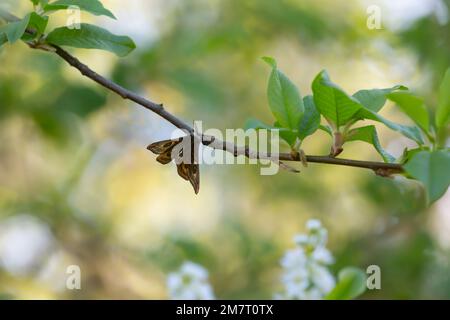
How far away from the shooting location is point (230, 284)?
A: 4.38 ft

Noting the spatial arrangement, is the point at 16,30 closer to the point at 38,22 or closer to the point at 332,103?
the point at 38,22

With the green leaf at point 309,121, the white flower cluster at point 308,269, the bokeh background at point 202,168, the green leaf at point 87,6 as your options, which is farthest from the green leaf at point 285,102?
the bokeh background at point 202,168

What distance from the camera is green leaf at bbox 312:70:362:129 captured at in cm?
43

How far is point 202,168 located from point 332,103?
1.26 m

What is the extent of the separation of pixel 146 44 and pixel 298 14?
0.34 m

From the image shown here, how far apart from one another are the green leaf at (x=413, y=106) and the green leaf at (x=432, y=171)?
0.04 meters

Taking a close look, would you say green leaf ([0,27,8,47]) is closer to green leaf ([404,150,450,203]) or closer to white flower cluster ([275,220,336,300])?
green leaf ([404,150,450,203])

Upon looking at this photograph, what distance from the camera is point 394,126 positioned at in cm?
42

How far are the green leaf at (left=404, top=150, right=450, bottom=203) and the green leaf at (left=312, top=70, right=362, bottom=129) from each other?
0.06 meters

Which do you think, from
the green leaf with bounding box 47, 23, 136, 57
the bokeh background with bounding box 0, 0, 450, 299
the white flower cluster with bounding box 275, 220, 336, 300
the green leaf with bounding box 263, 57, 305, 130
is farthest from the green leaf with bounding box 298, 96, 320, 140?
the bokeh background with bounding box 0, 0, 450, 299

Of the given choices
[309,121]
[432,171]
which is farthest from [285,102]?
[432,171]

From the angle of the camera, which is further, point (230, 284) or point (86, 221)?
point (86, 221)
